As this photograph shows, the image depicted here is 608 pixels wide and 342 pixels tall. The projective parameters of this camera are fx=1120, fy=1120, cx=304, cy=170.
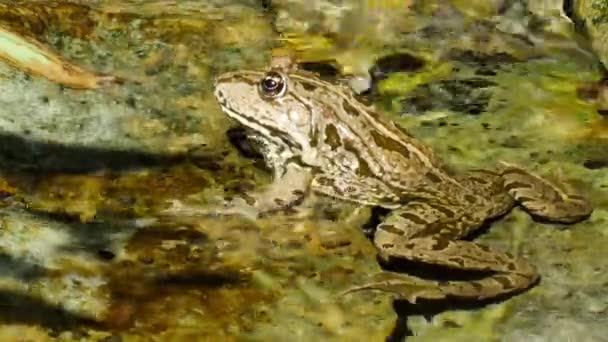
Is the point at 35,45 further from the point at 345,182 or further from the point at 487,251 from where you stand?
the point at 487,251

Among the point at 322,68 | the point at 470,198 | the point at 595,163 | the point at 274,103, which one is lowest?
the point at 595,163

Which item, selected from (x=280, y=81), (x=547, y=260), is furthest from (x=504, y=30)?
(x=547, y=260)

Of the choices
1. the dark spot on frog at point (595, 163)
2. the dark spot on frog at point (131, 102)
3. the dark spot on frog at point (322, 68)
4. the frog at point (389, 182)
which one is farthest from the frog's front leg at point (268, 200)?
the dark spot on frog at point (595, 163)

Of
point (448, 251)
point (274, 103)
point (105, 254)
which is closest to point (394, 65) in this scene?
point (274, 103)

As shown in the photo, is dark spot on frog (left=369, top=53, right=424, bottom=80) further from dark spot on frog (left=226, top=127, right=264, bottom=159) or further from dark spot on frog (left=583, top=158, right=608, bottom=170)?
dark spot on frog (left=583, top=158, right=608, bottom=170)

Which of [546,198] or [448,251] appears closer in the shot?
[448,251]

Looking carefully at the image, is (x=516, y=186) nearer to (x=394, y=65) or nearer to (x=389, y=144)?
(x=389, y=144)

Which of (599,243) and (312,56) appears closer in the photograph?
(599,243)
